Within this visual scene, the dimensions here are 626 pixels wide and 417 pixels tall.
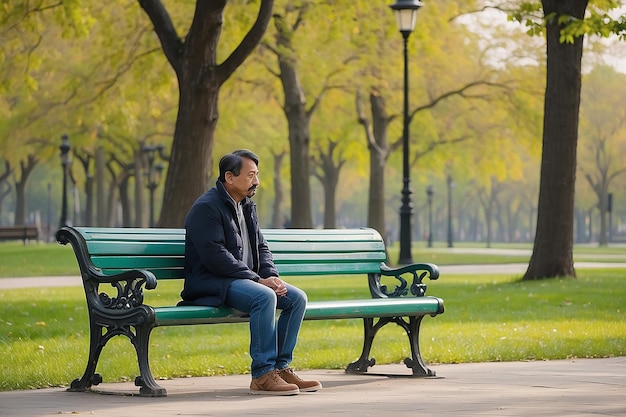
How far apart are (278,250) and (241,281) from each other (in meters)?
1.32

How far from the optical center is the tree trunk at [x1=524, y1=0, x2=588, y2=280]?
67.3 ft

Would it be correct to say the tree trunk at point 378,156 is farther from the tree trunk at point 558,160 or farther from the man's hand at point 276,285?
the man's hand at point 276,285

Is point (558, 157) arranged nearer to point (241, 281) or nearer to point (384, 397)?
point (241, 281)

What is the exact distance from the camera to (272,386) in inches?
317

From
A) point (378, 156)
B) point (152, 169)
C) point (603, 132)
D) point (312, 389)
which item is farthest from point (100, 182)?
point (312, 389)

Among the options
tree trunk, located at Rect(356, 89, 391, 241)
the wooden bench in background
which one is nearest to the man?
tree trunk, located at Rect(356, 89, 391, 241)

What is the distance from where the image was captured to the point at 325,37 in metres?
28.3

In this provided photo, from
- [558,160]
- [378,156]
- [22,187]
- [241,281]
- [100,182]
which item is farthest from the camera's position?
[22,187]

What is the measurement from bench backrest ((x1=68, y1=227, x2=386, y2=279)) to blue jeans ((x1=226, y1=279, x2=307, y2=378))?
0.72 meters

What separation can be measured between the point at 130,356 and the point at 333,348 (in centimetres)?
180

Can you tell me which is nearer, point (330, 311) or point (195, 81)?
point (330, 311)

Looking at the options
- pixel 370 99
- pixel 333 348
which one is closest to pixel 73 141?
pixel 370 99

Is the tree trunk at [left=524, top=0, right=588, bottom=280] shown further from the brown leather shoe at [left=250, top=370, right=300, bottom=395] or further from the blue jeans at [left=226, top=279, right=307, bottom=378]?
the brown leather shoe at [left=250, top=370, right=300, bottom=395]

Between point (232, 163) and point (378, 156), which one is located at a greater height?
point (378, 156)
